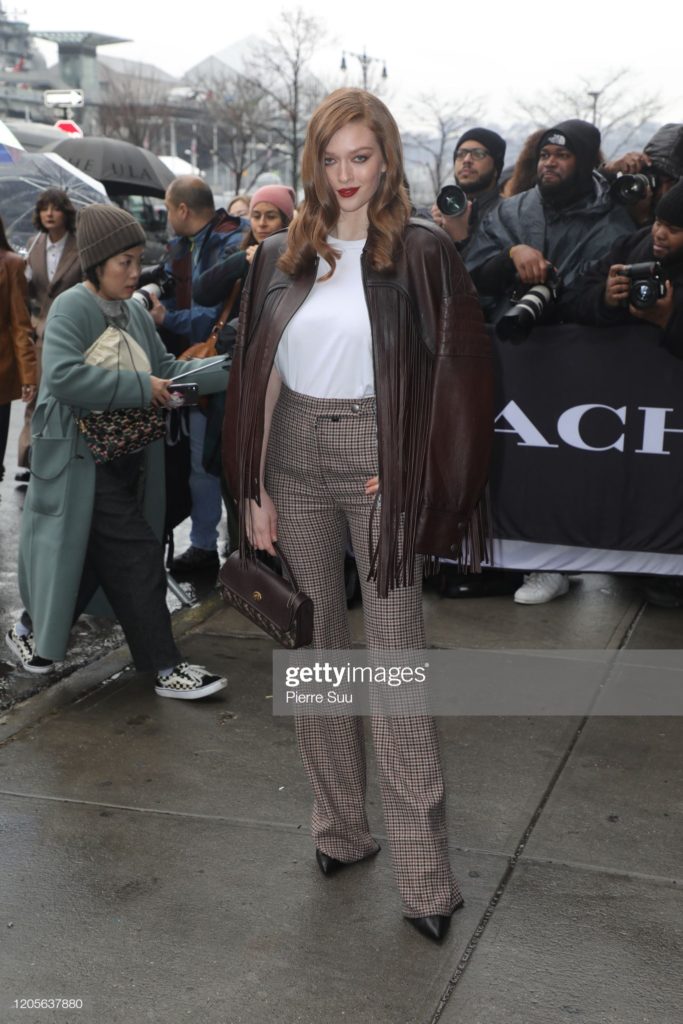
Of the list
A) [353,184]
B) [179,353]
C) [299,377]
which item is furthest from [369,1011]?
[179,353]

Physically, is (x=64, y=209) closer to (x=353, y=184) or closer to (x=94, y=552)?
(x=94, y=552)

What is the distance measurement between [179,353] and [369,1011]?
4354 millimetres

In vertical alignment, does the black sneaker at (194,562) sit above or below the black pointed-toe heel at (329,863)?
below

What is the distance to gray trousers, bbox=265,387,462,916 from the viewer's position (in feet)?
9.60

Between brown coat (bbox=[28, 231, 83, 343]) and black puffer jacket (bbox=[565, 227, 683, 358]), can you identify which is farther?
brown coat (bbox=[28, 231, 83, 343])

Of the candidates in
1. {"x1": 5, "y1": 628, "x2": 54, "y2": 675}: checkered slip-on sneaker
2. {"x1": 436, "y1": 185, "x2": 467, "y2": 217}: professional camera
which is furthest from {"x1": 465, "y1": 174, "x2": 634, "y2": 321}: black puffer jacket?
{"x1": 5, "y1": 628, "x2": 54, "y2": 675}: checkered slip-on sneaker

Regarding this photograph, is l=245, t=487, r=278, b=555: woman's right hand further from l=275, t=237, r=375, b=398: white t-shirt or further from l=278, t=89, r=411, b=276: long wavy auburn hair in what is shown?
l=278, t=89, r=411, b=276: long wavy auburn hair

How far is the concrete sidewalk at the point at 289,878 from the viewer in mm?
2729

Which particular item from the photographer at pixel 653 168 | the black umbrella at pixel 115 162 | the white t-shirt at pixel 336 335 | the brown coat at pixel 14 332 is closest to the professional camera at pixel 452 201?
the photographer at pixel 653 168

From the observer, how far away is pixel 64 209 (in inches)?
321

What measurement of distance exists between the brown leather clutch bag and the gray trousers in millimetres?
78

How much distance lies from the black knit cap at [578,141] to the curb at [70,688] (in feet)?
9.24

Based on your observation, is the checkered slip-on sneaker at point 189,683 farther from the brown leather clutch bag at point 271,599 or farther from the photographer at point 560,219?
the photographer at point 560,219

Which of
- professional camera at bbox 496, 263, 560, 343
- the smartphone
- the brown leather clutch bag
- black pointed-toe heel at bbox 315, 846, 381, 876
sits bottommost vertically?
black pointed-toe heel at bbox 315, 846, 381, 876
